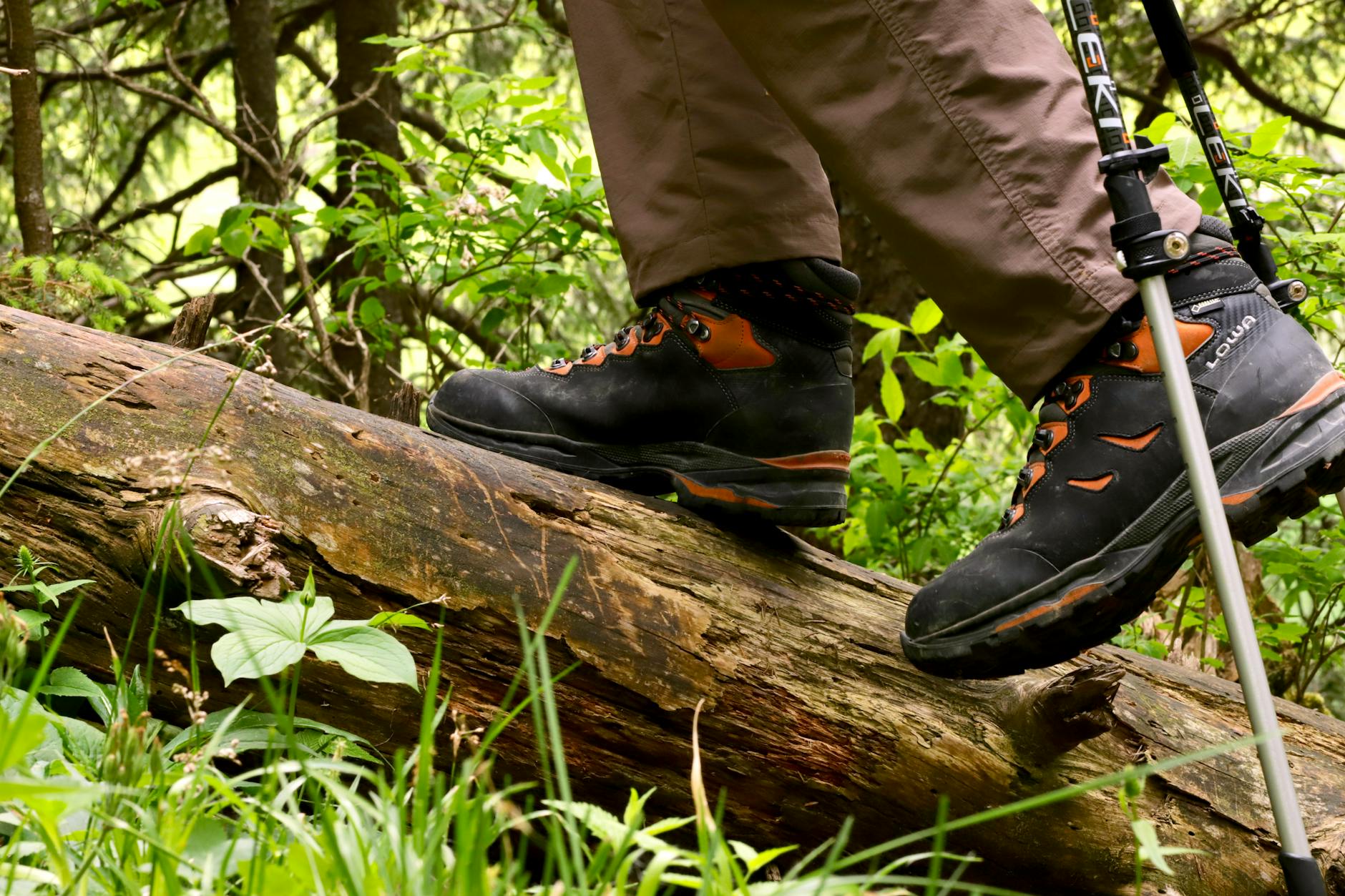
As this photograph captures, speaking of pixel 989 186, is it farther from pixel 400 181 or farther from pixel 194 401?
pixel 400 181

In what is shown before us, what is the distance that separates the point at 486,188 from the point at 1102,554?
6.93 ft

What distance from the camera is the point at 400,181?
→ 3248 millimetres

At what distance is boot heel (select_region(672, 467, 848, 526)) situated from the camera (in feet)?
6.16

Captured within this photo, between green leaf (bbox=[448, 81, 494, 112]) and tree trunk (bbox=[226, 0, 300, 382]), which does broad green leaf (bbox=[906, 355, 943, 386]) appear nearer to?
green leaf (bbox=[448, 81, 494, 112])

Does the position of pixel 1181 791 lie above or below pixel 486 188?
below

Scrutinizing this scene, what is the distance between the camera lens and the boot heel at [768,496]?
73.9 inches

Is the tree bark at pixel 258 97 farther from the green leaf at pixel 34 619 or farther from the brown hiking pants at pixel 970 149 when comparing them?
the brown hiking pants at pixel 970 149

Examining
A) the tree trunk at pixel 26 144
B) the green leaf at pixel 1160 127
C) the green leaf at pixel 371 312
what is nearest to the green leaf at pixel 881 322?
the green leaf at pixel 1160 127

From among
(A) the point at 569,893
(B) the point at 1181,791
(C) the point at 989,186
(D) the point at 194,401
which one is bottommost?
(B) the point at 1181,791

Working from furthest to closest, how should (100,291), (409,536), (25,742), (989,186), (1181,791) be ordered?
1. (100,291)
2. (1181,791)
3. (409,536)
4. (989,186)
5. (25,742)

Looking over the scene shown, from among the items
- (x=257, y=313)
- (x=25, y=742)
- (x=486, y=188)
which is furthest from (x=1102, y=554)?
(x=257, y=313)
